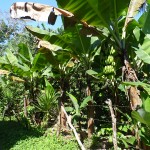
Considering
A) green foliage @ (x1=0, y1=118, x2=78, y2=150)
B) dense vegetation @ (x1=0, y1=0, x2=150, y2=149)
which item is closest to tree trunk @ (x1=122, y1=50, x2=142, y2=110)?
dense vegetation @ (x1=0, y1=0, x2=150, y2=149)

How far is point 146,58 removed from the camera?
441 cm

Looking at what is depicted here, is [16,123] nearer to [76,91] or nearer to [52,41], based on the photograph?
[76,91]

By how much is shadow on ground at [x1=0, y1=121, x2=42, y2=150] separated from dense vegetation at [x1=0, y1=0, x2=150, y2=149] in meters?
0.13

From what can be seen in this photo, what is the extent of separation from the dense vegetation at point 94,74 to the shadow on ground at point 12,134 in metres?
0.13

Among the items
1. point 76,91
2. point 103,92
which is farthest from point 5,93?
point 103,92

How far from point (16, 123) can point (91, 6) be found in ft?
20.0

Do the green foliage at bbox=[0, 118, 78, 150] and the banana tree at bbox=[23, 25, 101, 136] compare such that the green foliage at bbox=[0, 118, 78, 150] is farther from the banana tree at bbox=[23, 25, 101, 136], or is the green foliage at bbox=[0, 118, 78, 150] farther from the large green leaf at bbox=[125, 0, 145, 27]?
the large green leaf at bbox=[125, 0, 145, 27]

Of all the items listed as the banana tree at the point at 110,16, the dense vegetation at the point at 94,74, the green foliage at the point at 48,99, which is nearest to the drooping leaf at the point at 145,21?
the dense vegetation at the point at 94,74

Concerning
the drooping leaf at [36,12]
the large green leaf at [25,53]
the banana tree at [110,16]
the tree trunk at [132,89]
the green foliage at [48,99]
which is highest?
the large green leaf at [25,53]

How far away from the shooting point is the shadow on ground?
7170 mm

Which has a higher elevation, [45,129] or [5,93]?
[5,93]

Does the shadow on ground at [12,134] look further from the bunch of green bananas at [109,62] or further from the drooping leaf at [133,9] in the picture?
the drooping leaf at [133,9]

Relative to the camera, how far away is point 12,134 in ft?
25.8

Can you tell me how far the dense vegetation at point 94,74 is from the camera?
409 centimetres
